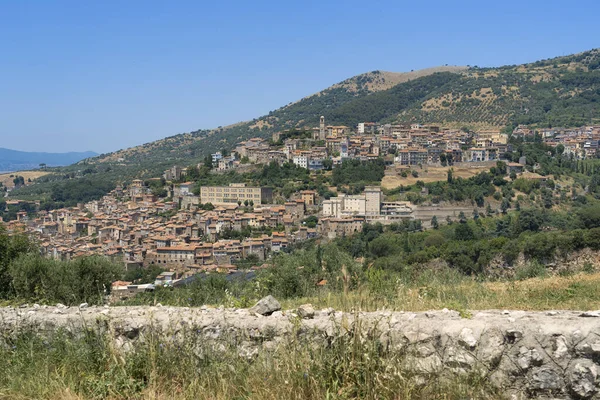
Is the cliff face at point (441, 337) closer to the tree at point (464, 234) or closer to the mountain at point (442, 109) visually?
the tree at point (464, 234)

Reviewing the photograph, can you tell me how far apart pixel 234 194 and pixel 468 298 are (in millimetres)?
48390

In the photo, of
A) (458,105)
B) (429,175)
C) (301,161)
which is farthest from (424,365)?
(458,105)

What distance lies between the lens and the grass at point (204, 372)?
292cm

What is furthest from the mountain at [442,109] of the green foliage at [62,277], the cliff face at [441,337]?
the cliff face at [441,337]

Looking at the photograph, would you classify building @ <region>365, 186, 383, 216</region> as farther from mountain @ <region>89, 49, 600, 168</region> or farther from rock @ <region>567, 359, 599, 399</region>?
mountain @ <region>89, 49, 600, 168</region>

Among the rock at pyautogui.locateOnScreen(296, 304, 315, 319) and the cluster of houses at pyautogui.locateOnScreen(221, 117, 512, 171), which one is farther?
the cluster of houses at pyautogui.locateOnScreen(221, 117, 512, 171)

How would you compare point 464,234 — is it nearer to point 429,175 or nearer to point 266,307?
point 429,175

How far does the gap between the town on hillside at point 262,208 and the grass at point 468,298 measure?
64.7 feet

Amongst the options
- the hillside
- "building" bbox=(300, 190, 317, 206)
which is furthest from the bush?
the hillside

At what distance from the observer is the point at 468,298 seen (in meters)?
4.84

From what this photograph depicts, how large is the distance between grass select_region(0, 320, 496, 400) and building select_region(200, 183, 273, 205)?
47859 mm

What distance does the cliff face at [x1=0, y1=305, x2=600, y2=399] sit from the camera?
9.76ft

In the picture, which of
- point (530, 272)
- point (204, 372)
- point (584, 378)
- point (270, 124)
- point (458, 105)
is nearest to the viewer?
point (584, 378)

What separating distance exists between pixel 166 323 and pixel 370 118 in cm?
10378
